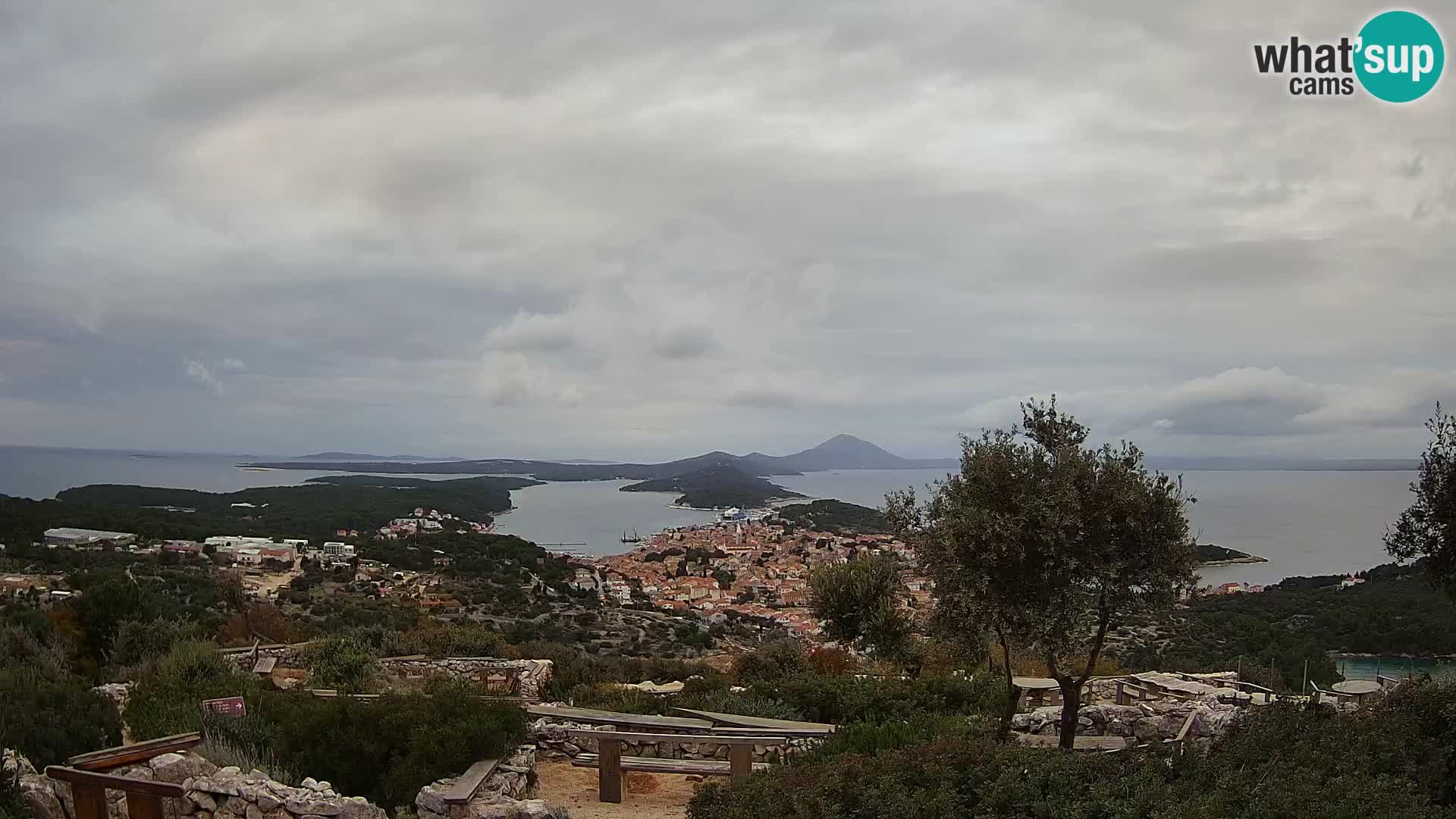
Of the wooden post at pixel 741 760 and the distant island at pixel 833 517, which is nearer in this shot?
the wooden post at pixel 741 760

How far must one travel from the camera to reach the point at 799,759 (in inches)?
295

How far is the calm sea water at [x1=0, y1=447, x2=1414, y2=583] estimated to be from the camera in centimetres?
3800

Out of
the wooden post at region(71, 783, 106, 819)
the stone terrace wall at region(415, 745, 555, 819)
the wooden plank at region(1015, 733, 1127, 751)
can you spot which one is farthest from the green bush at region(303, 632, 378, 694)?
the wooden plank at region(1015, 733, 1127, 751)

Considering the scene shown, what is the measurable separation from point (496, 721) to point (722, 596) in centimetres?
3067

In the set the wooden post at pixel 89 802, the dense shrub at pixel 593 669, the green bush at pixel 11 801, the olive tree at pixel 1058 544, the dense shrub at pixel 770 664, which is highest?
the olive tree at pixel 1058 544

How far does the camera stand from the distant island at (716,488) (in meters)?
100

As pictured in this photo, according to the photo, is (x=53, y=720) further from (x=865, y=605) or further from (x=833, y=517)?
(x=833, y=517)

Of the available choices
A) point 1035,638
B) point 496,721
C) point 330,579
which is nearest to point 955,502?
point 1035,638

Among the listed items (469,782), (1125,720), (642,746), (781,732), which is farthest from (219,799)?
(1125,720)

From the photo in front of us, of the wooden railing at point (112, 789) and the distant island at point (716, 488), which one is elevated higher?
the wooden railing at point (112, 789)

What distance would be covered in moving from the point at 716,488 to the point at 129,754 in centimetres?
10838

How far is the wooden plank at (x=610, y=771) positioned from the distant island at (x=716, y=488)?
84.0m

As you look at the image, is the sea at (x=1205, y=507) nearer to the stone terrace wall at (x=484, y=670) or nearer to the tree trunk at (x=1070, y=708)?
the tree trunk at (x=1070, y=708)

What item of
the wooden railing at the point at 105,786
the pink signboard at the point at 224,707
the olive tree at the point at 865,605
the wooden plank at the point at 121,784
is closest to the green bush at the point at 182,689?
the pink signboard at the point at 224,707
